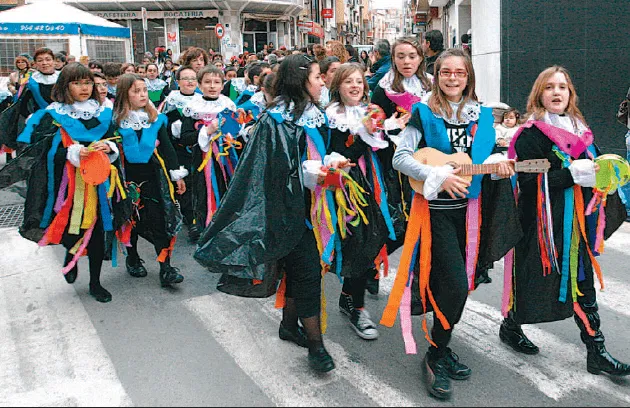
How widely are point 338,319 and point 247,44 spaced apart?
3368 centimetres

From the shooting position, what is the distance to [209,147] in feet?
19.8

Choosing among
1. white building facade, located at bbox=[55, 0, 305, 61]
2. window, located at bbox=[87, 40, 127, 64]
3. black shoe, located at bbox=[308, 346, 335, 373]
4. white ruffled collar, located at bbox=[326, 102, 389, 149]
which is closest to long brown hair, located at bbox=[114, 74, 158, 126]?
white ruffled collar, located at bbox=[326, 102, 389, 149]

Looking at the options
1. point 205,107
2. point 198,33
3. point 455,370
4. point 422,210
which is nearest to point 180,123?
point 205,107

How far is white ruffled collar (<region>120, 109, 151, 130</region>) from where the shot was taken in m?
5.21

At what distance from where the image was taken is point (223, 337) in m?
4.36

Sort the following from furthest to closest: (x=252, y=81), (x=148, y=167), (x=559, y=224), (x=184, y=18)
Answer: (x=184, y=18) < (x=252, y=81) < (x=148, y=167) < (x=559, y=224)

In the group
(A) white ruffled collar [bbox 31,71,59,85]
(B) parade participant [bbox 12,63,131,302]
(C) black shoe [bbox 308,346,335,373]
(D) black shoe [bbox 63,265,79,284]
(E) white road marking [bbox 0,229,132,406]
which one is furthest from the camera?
(A) white ruffled collar [bbox 31,71,59,85]

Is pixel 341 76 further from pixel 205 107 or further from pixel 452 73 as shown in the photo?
pixel 205 107

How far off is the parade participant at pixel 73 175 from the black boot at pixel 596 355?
140 inches

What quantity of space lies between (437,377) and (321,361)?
2.24 feet

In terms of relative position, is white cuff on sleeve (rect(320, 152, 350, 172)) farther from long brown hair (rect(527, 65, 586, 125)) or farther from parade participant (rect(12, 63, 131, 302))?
parade participant (rect(12, 63, 131, 302))

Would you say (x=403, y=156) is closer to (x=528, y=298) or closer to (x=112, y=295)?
(x=528, y=298)

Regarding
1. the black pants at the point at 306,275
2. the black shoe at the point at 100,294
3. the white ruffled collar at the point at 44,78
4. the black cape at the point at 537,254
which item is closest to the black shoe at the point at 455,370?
the black cape at the point at 537,254

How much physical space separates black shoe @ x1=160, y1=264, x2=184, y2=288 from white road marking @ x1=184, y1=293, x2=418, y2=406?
392mm
